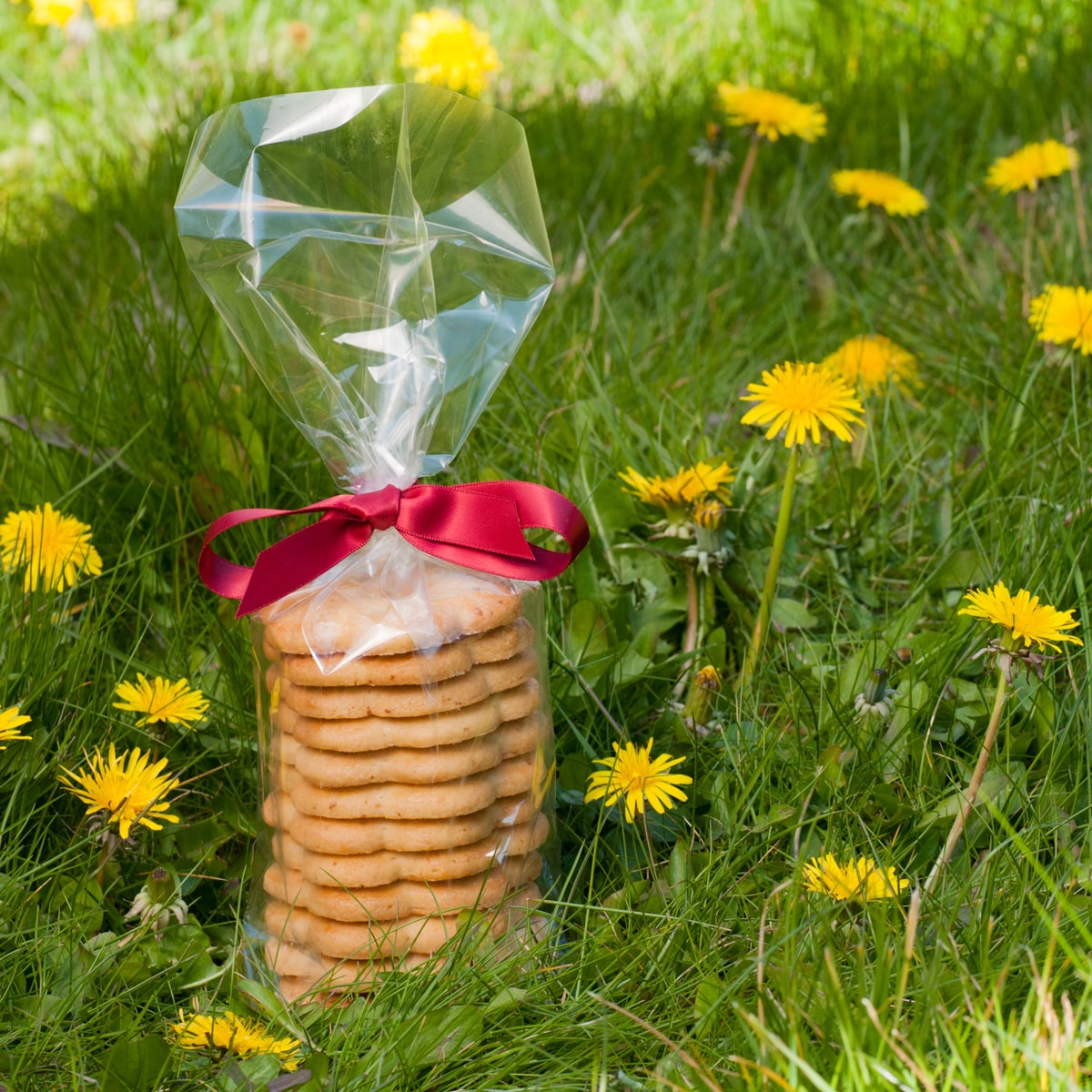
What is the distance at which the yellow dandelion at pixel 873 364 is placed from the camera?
2.33 meters

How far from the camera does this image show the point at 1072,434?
6.95 ft

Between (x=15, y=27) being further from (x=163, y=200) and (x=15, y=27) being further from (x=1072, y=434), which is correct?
(x=1072, y=434)

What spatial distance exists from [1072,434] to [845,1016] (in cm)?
138

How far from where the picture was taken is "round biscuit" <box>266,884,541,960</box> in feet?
4.50

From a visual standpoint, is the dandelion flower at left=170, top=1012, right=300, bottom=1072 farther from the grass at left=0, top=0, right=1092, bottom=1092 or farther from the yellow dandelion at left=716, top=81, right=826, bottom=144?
the yellow dandelion at left=716, top=81, right=826, bottom=144

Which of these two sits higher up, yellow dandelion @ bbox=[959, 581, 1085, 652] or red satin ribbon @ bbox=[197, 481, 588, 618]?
red satin ribbon @ bbox=[197, 481, 588, 618]

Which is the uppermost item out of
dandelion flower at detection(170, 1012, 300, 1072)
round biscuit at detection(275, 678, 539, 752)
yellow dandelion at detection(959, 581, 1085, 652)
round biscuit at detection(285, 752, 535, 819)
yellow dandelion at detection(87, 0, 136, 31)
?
yellow dandelion at detection(87, 0, 136, 31)

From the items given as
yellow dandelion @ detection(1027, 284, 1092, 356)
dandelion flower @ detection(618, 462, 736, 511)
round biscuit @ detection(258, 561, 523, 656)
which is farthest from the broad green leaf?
yellow dandelion @ detection(1027, 284, 1092, 356)

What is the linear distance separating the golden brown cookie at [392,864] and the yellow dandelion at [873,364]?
124 centimetres

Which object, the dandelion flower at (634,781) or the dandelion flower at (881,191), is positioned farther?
the dandelion flower at (881,191)

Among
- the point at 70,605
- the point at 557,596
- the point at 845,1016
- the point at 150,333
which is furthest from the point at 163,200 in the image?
the point at 845,1016

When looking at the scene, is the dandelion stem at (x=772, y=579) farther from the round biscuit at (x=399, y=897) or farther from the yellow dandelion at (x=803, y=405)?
the round biscuit at (x=399, y=897)

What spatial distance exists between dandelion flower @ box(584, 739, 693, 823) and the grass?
8cm

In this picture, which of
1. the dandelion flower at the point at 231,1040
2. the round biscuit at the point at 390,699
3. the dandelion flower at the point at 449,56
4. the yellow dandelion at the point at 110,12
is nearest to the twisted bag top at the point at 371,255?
the round biscuit at the point at 390,699
